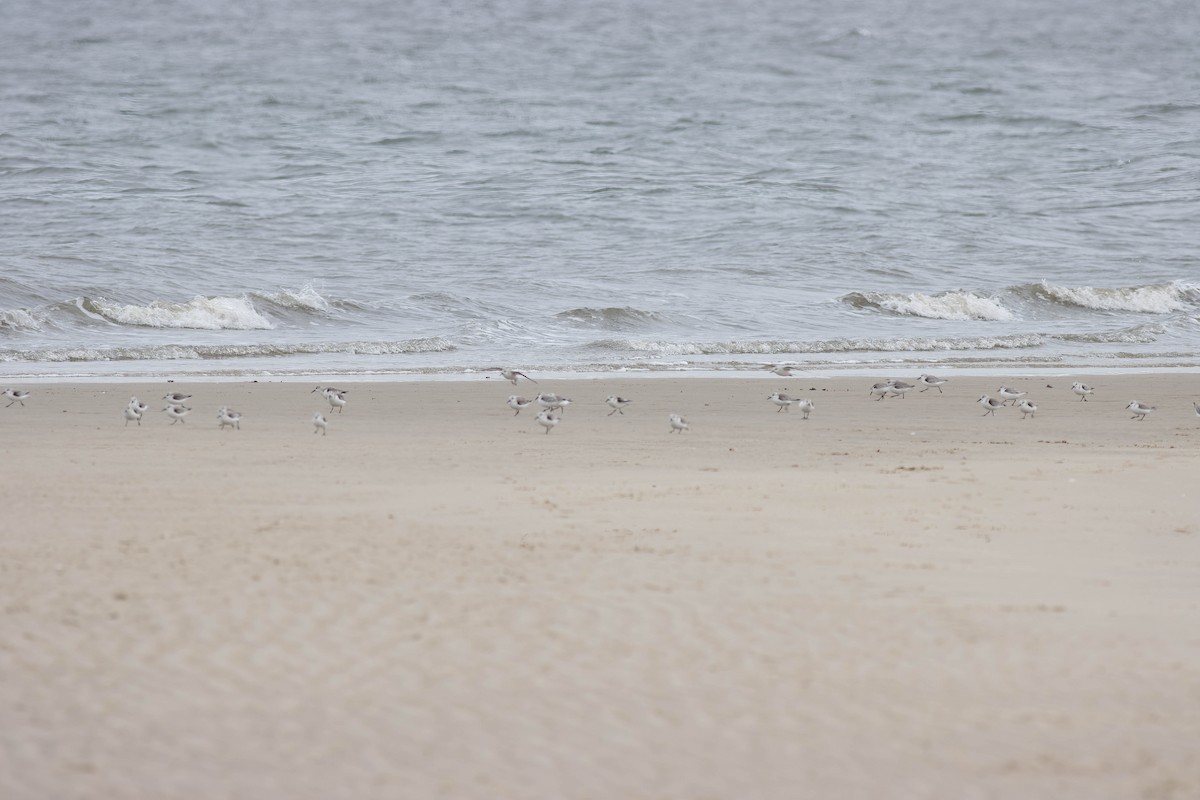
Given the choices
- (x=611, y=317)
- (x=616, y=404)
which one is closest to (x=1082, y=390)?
(x=616, y=404)

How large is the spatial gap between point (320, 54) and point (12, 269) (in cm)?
2714

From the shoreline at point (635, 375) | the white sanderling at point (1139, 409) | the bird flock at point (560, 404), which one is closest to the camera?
the bird flock at point (560, 404)

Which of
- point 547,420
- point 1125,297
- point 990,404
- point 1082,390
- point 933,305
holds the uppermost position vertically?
point 1125,297

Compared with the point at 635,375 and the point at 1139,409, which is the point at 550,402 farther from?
the point at 1139,409

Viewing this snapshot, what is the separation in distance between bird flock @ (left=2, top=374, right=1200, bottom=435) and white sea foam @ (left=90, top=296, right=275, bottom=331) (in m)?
8.10

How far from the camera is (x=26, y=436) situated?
10.9 metres

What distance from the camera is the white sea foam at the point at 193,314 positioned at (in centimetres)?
2159

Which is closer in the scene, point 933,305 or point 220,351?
point 220,351

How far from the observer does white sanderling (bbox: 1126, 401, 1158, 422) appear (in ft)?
43.4

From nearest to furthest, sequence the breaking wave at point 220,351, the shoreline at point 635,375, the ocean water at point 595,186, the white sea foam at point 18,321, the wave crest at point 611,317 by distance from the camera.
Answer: the shoreline at point 635,375 < the breaking wave at point 220,351 < the white sea foam at point 18,321 < the ocean water at point 595,186 < the wave crest at point 611,317

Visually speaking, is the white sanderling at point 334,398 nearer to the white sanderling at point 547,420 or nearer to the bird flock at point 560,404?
the bird flock at point 560,404

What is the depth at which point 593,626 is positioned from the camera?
5.50m

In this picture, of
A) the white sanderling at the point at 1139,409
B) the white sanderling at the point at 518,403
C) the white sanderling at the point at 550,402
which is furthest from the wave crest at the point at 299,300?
the white sanderling at the point at 1139,409

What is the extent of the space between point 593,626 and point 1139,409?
958 cm
